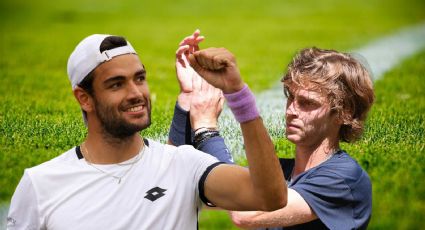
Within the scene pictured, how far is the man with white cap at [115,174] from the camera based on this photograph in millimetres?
3820

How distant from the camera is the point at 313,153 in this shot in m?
4.50

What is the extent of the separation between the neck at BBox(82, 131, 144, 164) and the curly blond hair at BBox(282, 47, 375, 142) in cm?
107

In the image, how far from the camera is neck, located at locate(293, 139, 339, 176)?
14.7ft

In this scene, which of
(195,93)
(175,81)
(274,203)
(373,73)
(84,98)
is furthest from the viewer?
(175,81)

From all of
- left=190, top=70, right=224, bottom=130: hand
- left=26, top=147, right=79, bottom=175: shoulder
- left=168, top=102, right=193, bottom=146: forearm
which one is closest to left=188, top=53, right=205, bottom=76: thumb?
left=26, top=147, right=79, bottom=175: shoulder

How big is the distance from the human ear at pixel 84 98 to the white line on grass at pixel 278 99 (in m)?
1.28

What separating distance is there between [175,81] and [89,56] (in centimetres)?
422

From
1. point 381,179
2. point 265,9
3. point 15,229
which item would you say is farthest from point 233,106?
point 265,9

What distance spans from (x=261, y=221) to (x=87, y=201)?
941 millimetres

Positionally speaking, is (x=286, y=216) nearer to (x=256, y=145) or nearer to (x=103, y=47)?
(x=256, y=145)

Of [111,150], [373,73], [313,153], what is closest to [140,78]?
[111,150]

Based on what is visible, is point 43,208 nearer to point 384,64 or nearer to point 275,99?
point 275,99

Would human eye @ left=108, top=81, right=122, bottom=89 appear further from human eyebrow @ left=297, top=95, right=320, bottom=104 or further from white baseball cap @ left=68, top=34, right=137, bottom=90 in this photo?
human eyebrow @ left=297, top=95, right=320, bottom=104

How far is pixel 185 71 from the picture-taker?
4.96 metres
